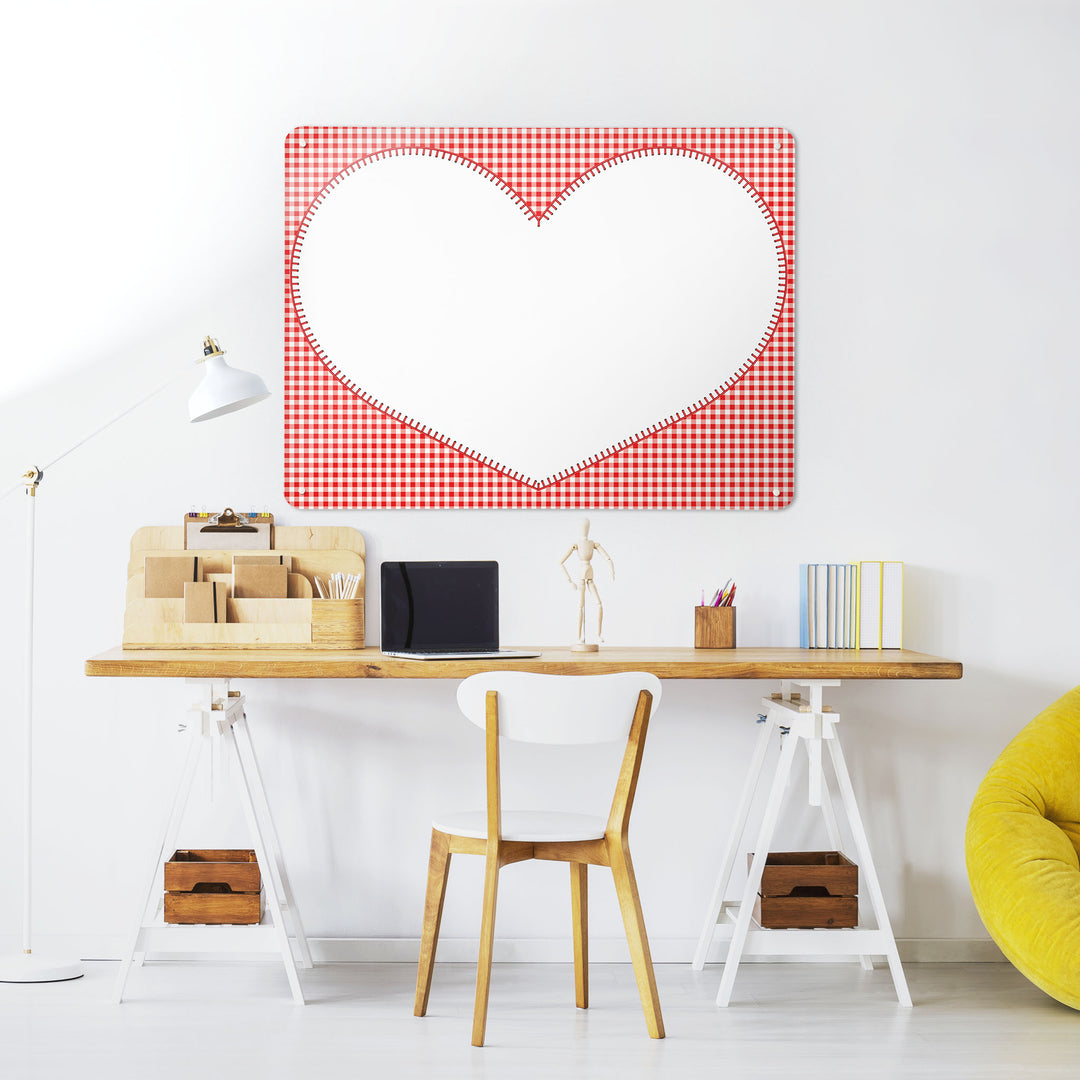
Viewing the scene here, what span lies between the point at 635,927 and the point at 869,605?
1.00m

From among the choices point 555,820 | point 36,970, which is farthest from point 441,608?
point 36,970

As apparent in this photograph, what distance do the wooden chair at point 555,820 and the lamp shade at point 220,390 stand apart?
0.85m

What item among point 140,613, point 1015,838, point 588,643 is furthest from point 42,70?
point 1015,838

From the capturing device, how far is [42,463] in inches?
111

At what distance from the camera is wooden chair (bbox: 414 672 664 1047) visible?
214cm

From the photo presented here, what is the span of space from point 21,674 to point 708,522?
1796 mm

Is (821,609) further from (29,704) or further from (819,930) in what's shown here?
(29,704)

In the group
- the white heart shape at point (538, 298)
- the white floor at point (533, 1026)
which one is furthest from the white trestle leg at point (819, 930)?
the white heart shape at point (538, 298)

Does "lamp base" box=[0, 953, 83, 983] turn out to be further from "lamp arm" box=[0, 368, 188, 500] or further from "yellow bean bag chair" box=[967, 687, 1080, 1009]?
"yellow bean bag chair" box=[967, 687, 1080, 1009]

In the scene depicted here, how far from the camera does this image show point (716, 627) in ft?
8.95

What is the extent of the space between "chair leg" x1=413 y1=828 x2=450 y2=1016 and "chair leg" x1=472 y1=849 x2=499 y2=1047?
0.47ft

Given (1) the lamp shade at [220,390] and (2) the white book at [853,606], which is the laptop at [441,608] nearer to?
(1) the lamp shade at [220,390]

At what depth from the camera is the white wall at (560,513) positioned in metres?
2.81

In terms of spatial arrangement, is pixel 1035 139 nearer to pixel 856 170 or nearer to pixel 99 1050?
pixel 856 170
